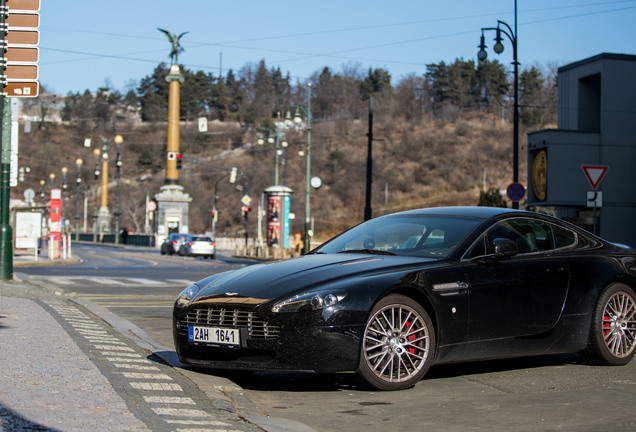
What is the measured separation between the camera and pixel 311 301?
610 centimetres

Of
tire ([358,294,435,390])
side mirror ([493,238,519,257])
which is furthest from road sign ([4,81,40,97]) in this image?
tire ([358,294,435,390])

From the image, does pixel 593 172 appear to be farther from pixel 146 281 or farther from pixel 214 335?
pixel 214 335

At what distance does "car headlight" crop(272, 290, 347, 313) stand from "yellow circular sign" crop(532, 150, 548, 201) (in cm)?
2644

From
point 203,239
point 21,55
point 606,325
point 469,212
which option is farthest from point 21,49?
point 203,239

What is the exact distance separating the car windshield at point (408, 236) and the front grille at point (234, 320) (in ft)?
4.68

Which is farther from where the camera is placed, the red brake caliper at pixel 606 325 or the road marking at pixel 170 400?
the red brake caliper at pixel 606 325

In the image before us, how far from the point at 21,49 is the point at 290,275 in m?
11.5

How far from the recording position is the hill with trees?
423 ft

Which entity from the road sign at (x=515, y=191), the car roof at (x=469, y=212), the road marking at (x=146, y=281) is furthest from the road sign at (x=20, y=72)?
the road sign at (x=515, y=191)

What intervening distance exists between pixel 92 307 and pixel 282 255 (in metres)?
36.3

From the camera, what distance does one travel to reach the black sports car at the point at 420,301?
20.1 ft

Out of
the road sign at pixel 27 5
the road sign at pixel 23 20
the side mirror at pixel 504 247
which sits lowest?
the side mirror at pixel 504 247

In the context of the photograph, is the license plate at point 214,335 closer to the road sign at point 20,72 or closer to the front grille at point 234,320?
the front grille at point 234,320

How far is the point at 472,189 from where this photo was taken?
127 m
